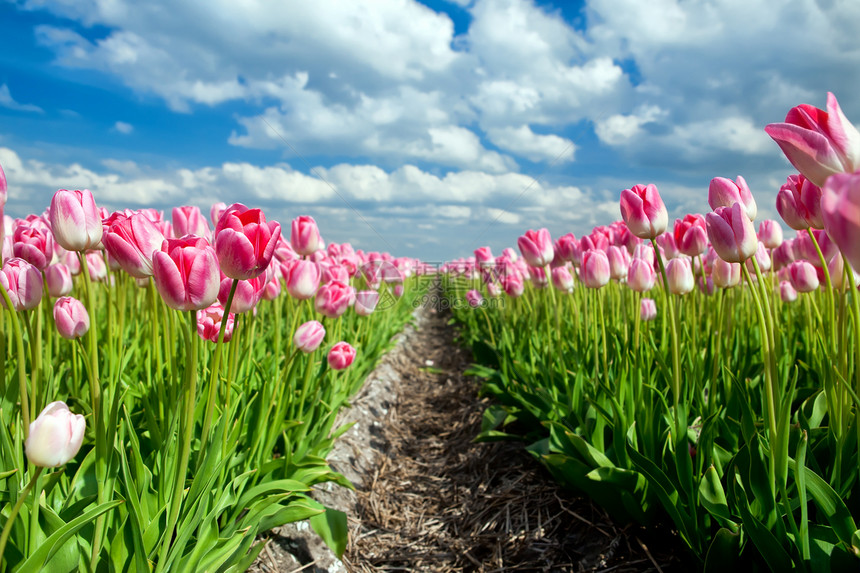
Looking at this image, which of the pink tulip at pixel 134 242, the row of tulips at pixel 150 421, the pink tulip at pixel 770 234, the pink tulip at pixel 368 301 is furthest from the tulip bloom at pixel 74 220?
the pink tulip at pixel 770 234

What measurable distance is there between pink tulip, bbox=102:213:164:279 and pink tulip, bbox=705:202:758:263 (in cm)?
142

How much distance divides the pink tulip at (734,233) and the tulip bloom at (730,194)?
0.13m

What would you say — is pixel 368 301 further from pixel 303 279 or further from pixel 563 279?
pixel 563 279

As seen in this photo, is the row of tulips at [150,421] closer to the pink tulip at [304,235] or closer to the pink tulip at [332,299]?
the pink tulip at [332,299]

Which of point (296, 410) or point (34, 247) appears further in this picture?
point (296, 410)

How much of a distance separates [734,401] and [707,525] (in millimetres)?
637

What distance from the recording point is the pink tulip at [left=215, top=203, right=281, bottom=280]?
3.91ft

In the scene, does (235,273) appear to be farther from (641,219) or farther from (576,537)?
(576,537)

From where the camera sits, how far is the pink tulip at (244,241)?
1.19m

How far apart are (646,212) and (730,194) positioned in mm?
419

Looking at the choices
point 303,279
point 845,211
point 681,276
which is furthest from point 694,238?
point 303,279

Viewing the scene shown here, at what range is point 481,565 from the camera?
2.33m

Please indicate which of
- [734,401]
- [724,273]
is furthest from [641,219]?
[734,401]

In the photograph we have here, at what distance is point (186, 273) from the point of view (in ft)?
3.80
